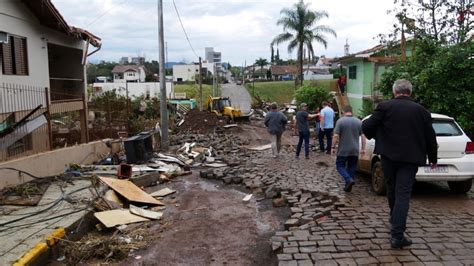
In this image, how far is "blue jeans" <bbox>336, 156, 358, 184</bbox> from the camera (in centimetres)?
834

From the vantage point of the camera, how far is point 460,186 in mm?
8172

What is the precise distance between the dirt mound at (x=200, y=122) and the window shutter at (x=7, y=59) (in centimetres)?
1440

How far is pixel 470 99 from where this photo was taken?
467 inches

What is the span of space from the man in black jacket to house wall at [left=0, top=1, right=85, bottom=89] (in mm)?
11679

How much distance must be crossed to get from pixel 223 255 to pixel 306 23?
130 ft

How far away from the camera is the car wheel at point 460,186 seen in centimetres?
809

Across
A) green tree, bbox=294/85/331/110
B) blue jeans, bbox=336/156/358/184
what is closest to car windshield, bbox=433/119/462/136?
blue jeans, bbox=336/156/358/184

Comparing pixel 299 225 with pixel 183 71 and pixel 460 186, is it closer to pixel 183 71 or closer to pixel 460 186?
pixel 460 186

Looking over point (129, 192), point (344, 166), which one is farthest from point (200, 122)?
point (344, 166)

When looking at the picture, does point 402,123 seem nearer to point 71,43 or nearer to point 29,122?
point 29,122

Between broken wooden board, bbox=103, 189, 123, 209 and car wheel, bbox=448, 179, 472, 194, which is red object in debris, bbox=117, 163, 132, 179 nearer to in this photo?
broken wooden board, bbox=103, 189, 123, 209

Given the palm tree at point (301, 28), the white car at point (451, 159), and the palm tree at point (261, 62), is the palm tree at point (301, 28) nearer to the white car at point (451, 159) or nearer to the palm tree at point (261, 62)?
the white car at point (451, 159)

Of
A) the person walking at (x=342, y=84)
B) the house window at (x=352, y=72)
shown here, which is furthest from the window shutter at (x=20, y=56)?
the person walking at (x=342, y=84)

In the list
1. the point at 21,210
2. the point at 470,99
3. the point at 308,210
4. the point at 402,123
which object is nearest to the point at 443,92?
the point at 470,99
